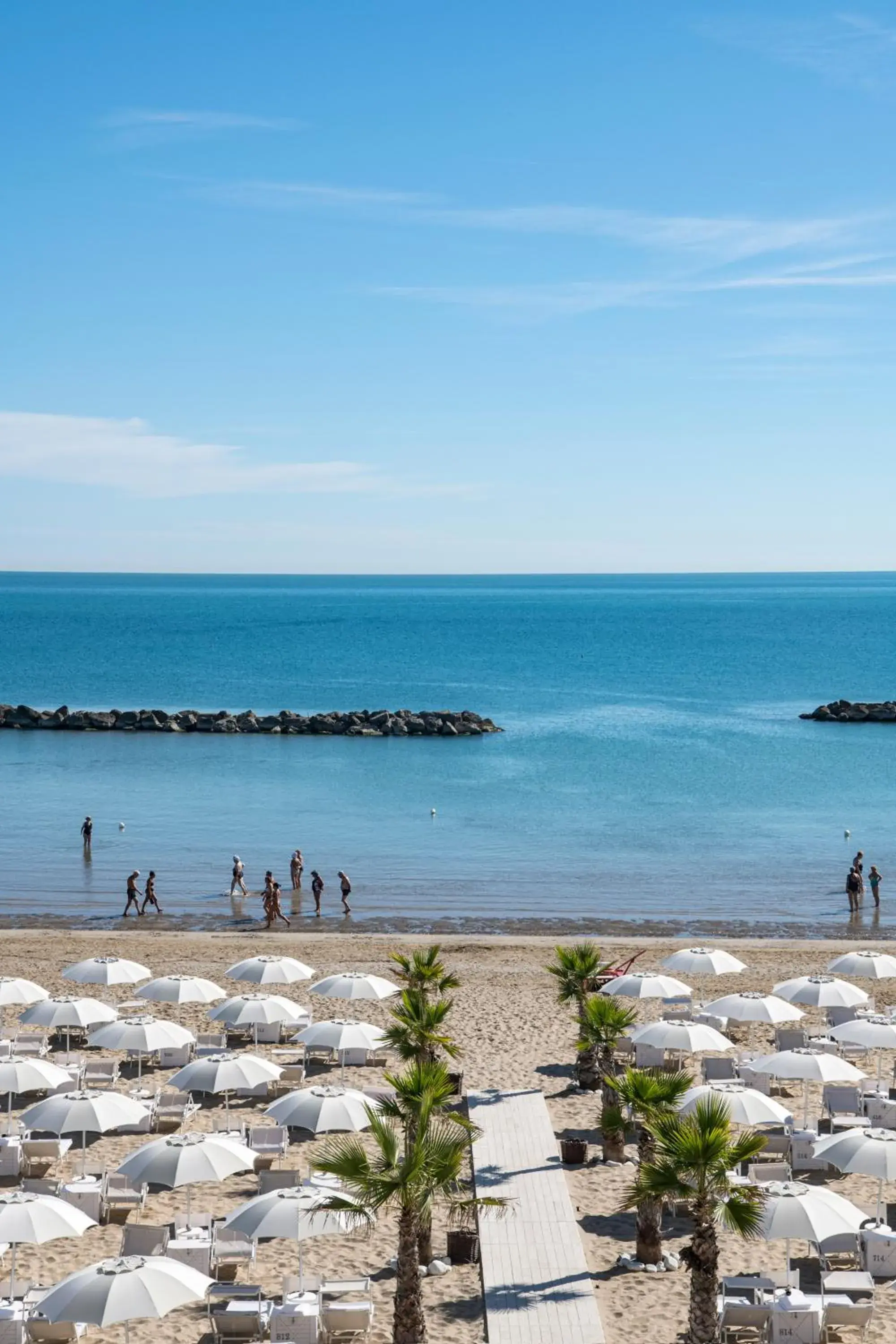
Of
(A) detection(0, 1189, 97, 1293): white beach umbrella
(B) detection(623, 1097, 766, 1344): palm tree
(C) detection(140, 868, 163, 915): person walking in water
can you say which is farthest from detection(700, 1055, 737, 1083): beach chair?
(C) detection(140, 868, 163, 915): person walking in water

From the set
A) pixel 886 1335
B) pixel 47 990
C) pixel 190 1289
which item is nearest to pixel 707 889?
pixel 47 990

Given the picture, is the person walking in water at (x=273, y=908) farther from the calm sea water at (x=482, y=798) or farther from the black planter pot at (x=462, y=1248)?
the black planter pot at (x=462, y=1248)

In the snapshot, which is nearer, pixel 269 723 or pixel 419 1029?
pixel 419 1029

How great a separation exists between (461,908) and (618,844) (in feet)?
29.7

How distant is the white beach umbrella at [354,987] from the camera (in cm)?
2206

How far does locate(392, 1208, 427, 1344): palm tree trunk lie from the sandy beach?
3.03 feet

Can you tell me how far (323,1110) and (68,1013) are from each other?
5.92 m

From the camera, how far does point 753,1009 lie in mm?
20938

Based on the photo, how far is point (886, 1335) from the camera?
13047mm

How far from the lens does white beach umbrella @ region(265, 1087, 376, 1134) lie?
16.1m

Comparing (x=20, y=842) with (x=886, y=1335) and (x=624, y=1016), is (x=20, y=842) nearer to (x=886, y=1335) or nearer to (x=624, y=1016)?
(x=624, y=1016)

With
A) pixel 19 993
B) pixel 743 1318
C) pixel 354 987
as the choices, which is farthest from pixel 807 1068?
pixel 19 993

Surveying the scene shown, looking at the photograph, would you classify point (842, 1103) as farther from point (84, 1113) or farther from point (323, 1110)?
point (84, 1113)

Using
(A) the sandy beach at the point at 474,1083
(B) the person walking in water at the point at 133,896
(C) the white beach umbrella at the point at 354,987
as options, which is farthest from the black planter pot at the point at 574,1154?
(B) the person walking in water at the point at 133,896
